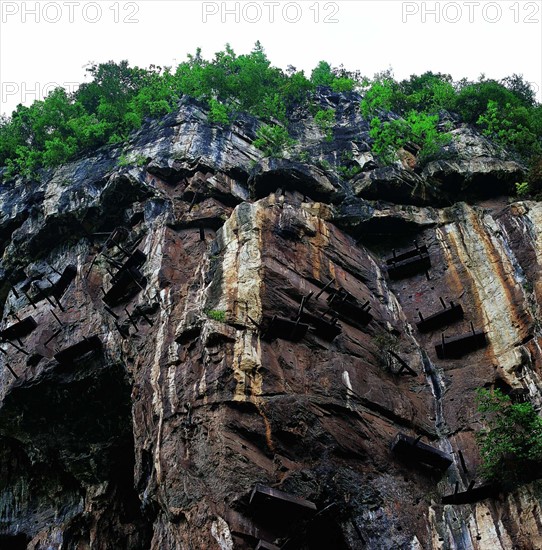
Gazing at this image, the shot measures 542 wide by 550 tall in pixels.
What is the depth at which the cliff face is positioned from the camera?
1334 centimetres

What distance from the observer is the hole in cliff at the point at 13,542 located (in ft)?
62.5

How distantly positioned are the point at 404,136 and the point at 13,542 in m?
20.9

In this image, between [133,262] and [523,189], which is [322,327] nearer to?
[133,262]

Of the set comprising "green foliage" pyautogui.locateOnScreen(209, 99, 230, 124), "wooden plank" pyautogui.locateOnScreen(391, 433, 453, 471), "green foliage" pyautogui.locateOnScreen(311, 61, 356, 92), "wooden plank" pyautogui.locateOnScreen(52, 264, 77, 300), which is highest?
"green foliage" pyautogui.locateOnScreen(311, 61, 356, 92)

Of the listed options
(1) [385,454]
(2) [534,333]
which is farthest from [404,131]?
(1) [385,454]

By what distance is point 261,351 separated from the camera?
50.0ft

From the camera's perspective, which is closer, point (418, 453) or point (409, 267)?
point (418, 453)

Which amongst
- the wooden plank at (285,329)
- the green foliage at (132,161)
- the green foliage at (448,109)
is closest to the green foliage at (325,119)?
the green foliage at (448,109)

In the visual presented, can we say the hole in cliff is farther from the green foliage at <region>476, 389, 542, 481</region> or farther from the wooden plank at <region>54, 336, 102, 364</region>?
the green foliage at <region>476, 389, 542, 481</region>

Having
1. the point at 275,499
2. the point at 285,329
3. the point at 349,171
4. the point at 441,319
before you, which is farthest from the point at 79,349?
the point at 349,171

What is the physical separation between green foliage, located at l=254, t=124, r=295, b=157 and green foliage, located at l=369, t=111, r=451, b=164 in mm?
3839

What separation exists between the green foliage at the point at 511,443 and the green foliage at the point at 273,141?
1654cm

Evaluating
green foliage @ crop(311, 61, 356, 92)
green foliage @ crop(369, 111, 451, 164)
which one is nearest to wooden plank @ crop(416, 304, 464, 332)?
green foliage @ crop(369, 111, 451, 164)

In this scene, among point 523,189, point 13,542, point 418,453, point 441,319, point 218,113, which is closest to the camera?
point 418,453
